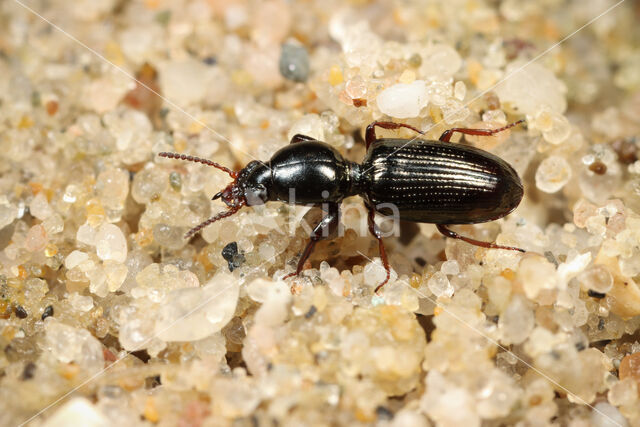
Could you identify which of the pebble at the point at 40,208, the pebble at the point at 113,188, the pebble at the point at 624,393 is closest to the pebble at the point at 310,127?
the pebble at the point at 113,188

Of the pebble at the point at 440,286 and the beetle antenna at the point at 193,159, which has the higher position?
the beetle antenna at the point at 193,159

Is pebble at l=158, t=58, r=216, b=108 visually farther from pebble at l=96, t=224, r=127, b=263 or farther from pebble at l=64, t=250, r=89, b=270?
pebble at l=64, t=250, r=89, b=270

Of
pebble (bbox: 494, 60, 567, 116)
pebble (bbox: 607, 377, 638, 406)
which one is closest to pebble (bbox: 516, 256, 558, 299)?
pebble (bbox: 607, 377, 638, 406)

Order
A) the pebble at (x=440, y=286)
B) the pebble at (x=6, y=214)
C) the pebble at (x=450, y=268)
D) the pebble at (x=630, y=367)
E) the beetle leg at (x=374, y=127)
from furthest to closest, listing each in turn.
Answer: the beetle leg at (x=374, y=127)
the pebble at (x=6, y=214)
the pebble at (x=450, y=268)
the pebble at (x=440, y=286)
the pebble at (x=630, y=367)

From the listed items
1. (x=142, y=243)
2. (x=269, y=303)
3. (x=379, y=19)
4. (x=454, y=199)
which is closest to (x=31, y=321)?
(x=142, y=243)

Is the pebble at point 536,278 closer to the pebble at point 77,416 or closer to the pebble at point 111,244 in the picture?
the pebble at point 77,416

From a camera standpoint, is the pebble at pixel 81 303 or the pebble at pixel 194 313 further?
the pebble at pixel 81 303

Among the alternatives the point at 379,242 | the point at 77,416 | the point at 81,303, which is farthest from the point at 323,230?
the point at 77,416

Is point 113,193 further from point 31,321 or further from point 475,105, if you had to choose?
point 475,105
